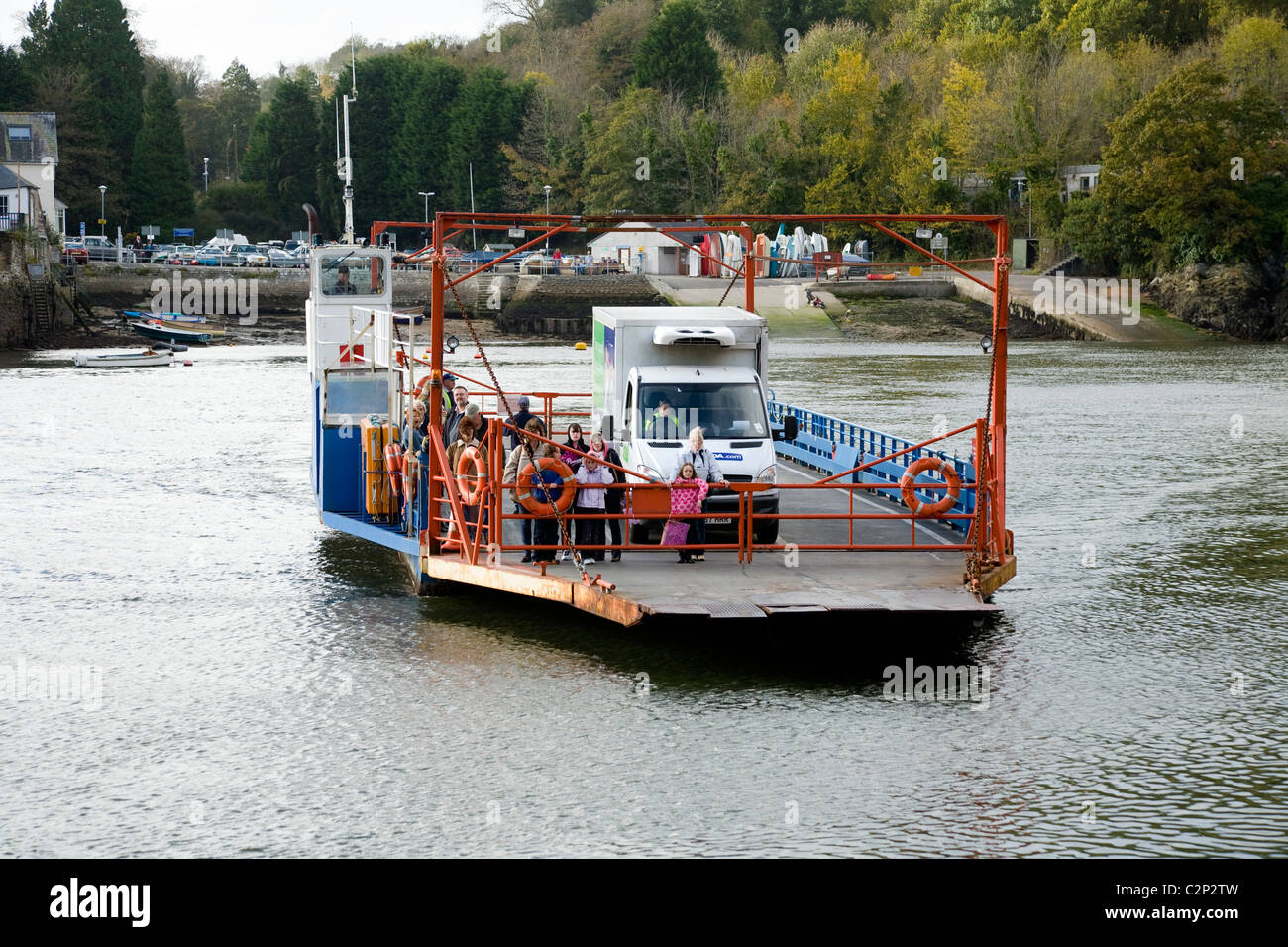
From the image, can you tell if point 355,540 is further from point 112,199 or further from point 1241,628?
point 112,199

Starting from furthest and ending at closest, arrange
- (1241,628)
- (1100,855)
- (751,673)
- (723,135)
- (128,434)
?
(723,135) < (128,434) < (1241,628) < (751,673) < (1100,855)

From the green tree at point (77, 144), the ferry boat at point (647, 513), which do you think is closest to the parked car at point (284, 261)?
the green tree at point (77, 144)

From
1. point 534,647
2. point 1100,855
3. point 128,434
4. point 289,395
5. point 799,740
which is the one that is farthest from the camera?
point 289,395

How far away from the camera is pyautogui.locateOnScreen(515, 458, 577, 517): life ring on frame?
17.7 meters

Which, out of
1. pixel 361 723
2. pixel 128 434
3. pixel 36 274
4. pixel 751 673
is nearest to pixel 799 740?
pixel 751 673

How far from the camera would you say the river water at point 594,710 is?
42.1 feet

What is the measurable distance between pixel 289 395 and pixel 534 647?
4043 cm

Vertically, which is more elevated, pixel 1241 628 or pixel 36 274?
pixel 36 274

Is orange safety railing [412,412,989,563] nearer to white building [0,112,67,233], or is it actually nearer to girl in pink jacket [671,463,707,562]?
girl in pink jacket [671,463,707,562]

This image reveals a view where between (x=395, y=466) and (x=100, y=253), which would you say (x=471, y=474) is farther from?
(x=100, y=253)

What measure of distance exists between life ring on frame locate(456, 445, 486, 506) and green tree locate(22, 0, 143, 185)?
4318 inches

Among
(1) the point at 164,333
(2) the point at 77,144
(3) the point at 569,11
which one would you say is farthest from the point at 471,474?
(3) the point at 569,11

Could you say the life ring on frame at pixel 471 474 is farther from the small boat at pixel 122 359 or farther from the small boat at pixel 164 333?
the small boat at pixel 164 333

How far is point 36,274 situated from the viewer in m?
84.2
